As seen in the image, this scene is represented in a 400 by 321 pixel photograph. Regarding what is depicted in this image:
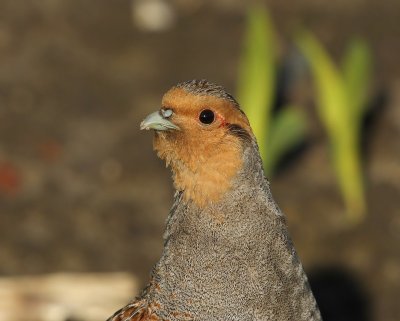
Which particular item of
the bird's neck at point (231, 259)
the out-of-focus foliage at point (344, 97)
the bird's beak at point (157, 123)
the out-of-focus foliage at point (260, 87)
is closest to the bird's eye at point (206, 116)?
the bird's beak at point (157, 123)

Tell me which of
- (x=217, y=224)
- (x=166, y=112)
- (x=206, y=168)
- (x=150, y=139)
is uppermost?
(x=150, y=139)

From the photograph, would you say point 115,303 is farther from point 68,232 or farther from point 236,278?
point 236,278

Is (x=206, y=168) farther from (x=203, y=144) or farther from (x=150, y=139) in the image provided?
(x=150, y=139)

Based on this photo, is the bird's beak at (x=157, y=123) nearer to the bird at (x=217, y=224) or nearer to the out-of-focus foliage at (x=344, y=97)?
the bird at (x=217, y=224)

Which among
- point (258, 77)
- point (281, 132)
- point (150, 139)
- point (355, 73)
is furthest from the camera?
point (150, 139)

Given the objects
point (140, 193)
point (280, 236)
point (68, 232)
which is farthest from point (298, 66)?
point (280, 236)

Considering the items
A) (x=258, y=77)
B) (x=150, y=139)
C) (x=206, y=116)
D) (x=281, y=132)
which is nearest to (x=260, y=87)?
(x=258, y=77)
